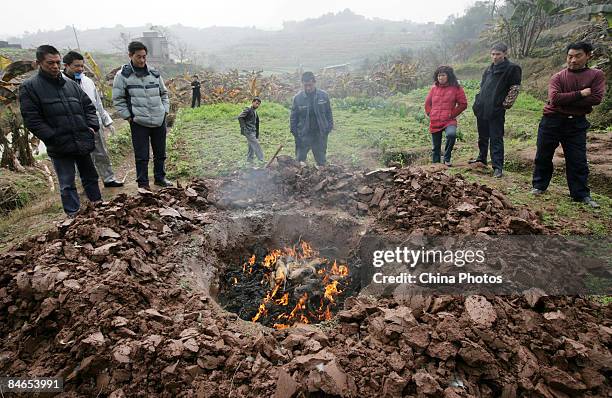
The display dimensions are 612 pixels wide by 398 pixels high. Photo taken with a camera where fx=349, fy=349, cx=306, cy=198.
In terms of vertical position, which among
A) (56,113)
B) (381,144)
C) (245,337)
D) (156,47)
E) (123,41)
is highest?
(123,41)

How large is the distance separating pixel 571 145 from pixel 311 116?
150 inches

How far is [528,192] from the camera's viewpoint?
4.93 metres

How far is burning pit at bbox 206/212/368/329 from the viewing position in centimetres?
373

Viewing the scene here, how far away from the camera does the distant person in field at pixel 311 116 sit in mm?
6098

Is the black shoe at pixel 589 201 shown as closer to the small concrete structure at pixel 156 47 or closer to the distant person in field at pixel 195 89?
the distant person in field at pixel 195 89

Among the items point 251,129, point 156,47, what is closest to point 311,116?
point 251,129

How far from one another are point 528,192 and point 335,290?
10.5ft

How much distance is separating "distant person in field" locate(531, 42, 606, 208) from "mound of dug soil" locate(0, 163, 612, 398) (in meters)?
1.45

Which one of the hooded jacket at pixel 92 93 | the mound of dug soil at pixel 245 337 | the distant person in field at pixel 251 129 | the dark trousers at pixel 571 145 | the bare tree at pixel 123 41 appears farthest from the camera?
the bare tree at pixel 123 41

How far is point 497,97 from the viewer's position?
525cm

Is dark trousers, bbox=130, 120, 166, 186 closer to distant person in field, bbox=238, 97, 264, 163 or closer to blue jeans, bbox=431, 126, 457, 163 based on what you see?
distant person in field, bbox=238, 97, 264, 163

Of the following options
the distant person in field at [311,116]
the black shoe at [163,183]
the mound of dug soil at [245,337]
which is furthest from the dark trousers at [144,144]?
the distant person in field at [311,116]

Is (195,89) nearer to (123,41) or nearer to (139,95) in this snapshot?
(139,95)

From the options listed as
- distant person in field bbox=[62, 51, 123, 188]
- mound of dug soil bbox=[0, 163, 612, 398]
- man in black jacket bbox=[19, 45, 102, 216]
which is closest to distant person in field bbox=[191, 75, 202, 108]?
distant person in field bbox=[62, 51, 123, 188]
